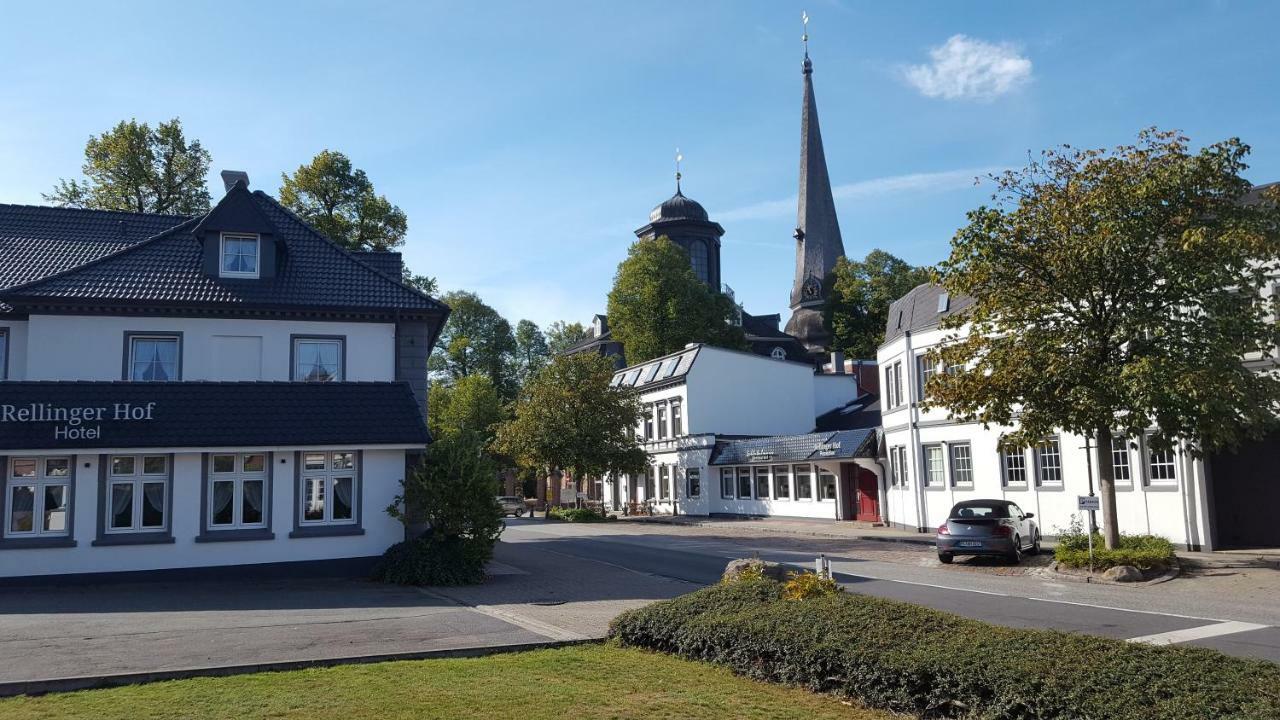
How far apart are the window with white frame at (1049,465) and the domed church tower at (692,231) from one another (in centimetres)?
5131

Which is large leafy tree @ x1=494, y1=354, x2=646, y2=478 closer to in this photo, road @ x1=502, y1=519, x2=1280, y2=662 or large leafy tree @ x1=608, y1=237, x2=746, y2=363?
road @ x1=502, y1=519, x2=1280, y2=662

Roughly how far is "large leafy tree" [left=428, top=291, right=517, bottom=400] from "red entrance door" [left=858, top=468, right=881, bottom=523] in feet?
145

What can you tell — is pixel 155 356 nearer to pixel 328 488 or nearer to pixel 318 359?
pixel 318 359

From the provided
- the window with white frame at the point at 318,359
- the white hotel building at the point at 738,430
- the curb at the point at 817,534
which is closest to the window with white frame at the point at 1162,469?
the curb at the point at 817,534

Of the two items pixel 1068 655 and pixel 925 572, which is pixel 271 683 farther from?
pixel 925 572

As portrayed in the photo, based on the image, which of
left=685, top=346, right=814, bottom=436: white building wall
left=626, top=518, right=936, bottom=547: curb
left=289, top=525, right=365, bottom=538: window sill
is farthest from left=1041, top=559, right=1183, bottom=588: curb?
left=685, top=346, right=814, bottom=436: white building wall

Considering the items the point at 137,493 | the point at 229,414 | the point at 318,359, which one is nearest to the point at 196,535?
the point at 137,493

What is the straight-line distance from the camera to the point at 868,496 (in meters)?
38.1

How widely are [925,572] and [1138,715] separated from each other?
15.1 metres

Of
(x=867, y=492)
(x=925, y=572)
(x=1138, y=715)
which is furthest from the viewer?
(x=867, y=492)

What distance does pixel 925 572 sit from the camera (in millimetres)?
21109

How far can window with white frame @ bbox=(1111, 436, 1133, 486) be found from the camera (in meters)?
25.0

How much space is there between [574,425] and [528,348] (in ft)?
120

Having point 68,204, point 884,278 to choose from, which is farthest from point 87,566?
point 884,278
